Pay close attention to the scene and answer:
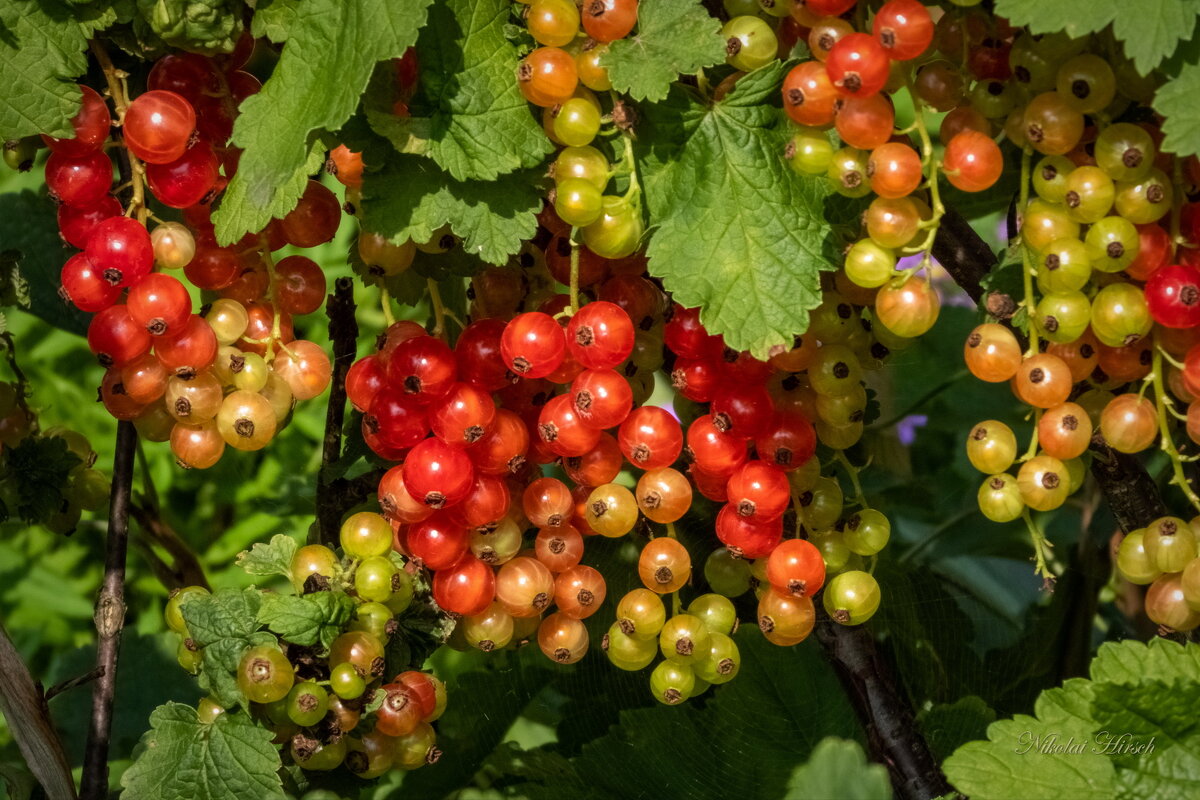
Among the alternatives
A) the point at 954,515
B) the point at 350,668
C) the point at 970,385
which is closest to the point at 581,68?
the point at 350,668

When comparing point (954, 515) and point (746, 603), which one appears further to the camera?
point (954, 515)

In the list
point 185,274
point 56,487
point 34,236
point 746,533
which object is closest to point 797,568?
point 746,533

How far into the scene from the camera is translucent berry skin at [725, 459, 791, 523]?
0.57m

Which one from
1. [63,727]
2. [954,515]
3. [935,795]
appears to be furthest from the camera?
[954,515]

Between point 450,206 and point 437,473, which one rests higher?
point 450,206

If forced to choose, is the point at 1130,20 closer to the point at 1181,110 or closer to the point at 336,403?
the point at 1181,110

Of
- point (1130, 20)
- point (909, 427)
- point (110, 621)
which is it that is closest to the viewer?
point (1130, 20)

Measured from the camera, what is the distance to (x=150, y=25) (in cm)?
55

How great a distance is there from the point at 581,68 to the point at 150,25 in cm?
20

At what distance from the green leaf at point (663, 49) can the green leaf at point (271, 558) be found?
11.7 inches

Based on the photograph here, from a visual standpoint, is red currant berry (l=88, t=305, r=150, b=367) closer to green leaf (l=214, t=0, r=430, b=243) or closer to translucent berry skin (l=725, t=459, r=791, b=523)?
green leaf (l=214, t=0, r=430, b=243)

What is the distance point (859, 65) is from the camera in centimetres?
47

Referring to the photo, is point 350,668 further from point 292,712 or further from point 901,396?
point 901,396

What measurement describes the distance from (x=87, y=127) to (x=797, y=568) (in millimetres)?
402
